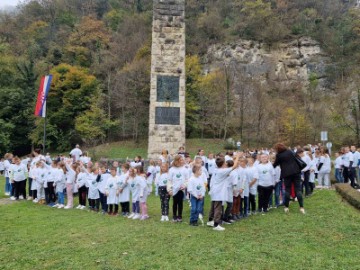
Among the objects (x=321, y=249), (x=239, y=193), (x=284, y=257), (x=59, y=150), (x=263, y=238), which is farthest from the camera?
(x=59, y=150)

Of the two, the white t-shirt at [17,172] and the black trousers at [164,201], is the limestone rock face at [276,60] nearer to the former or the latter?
the white t-shirt at [17,172]

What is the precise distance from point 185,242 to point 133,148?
31212 millimetres

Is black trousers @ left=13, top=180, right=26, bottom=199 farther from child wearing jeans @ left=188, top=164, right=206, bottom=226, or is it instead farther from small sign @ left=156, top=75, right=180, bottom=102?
small sign @ left=156, top=75, right=180, bottom=102

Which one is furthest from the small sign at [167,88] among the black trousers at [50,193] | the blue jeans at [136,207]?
the blue jeans at [136,207]

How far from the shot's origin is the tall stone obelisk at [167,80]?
20.9 meters

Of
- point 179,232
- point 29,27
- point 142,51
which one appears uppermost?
point 29,27

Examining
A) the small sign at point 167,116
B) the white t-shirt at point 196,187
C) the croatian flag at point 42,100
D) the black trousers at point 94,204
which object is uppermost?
the croatian flag at point 42,100

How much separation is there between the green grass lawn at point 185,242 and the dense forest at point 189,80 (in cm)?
2857

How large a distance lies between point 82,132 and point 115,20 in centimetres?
2753

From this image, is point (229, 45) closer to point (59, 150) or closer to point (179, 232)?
point (59, 150)

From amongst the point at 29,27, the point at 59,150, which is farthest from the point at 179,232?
the point at 29,27

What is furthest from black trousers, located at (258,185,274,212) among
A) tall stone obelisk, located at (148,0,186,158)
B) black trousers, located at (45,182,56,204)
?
tall stone obelisk, located at (148,0,186,158)

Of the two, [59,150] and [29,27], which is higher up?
[29,27]

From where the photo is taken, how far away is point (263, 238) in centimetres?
750
